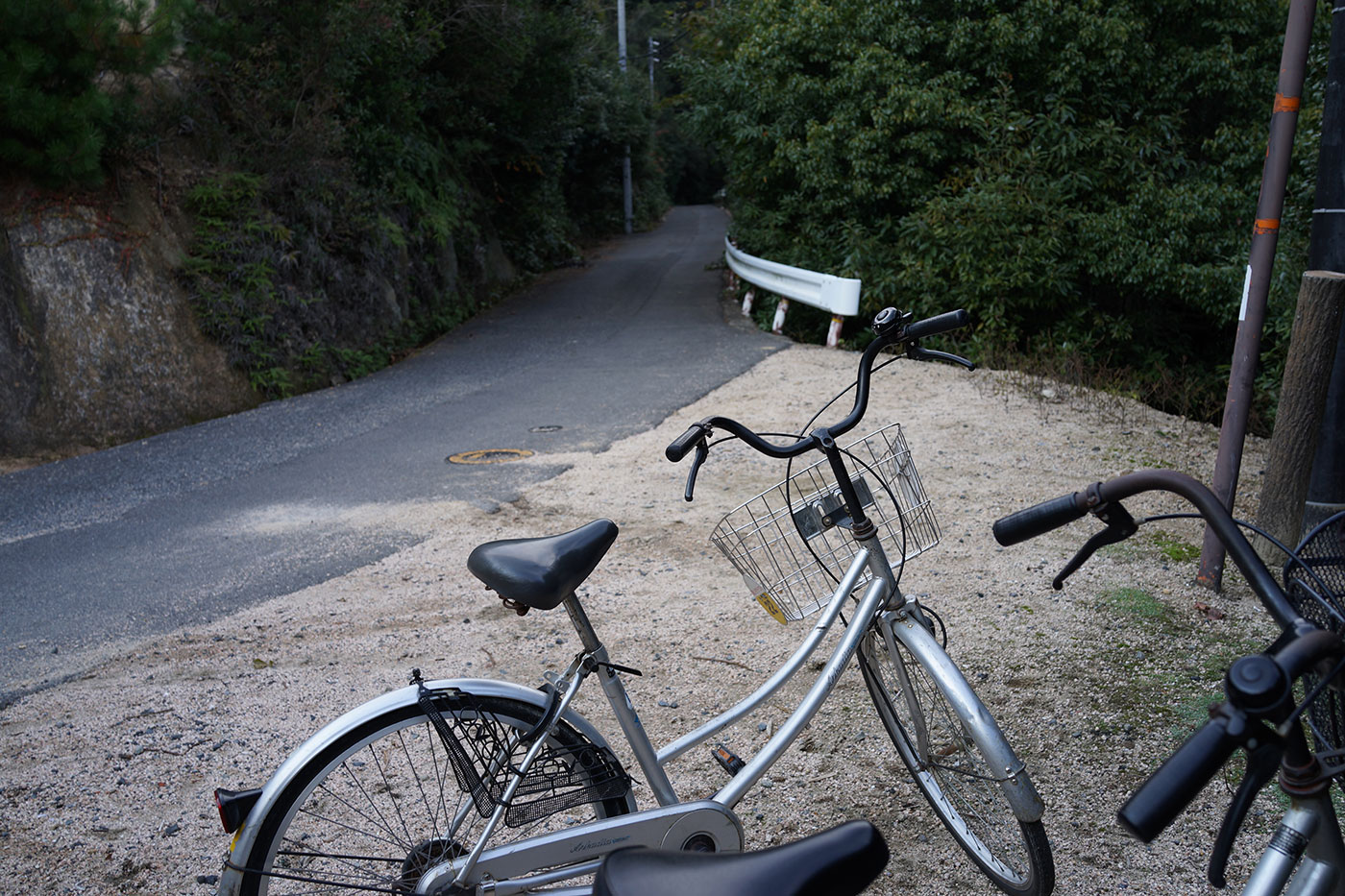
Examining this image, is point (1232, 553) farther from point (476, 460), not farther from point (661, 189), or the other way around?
point (661, 189)

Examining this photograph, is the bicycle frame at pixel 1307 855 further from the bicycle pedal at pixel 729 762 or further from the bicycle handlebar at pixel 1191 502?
the bicycle pedal at pixel 729 762

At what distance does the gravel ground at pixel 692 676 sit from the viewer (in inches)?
123

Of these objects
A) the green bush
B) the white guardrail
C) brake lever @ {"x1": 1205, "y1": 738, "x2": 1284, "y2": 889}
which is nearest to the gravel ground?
brake lever @ {"x1": 1205, "y1": 738, "x2": 1284, "y2": 889}

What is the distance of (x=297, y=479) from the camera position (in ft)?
25.4

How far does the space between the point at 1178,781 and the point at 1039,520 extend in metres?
0.68

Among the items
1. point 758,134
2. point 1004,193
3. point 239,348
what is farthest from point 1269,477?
point 758,134

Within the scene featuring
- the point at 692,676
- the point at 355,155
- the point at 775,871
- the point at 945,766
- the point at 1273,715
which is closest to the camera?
the point at 1273,715

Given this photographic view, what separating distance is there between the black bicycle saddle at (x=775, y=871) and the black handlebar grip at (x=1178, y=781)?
0.36 m

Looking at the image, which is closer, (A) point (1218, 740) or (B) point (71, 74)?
(A) point (1218, 740)

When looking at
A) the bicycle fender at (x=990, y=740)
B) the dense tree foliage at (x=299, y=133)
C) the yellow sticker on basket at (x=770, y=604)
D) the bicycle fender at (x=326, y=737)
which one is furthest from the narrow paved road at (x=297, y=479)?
the bicycle fender at (x=990, y=740)

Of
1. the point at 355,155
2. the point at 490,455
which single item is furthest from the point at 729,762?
the point at 355,155

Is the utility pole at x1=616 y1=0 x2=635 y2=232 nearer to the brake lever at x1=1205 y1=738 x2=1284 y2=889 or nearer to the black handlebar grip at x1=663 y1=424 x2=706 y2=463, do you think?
the black handlebar grip at x1=663 y1=424 x2=706 y2=463

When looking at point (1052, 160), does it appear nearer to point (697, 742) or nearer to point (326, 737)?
point (697, 742)

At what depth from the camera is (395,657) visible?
452 centimetres
